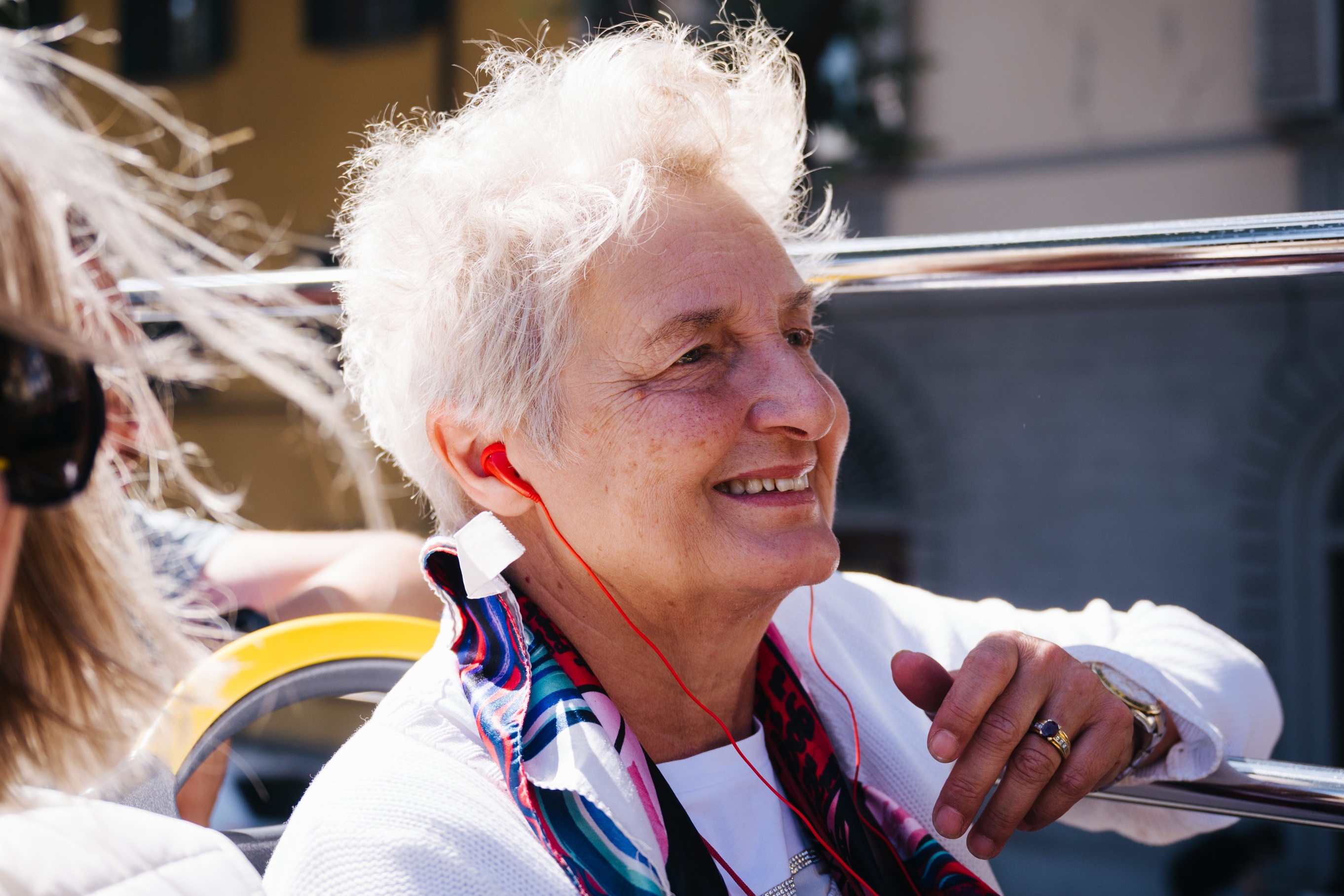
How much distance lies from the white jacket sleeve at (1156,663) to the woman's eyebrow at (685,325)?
2.27ft

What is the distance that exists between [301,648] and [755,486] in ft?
2.47

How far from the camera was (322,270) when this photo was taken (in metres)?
1.77

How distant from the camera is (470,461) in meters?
1.49

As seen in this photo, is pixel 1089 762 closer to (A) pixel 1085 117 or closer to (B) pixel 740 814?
(B) pixel 740 814

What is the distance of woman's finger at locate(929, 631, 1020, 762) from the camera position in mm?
1277

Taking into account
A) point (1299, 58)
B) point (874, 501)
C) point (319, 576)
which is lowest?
point (874, 501)

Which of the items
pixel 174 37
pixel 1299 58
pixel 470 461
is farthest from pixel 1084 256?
pixel 174 37

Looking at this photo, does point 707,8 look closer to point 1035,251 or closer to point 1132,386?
point 1132,386

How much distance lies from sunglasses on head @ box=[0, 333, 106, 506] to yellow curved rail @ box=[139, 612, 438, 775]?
26.2 inches

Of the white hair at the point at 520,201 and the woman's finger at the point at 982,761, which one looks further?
the white hair at the point at 520,201

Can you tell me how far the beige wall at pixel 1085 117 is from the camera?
9078 mm

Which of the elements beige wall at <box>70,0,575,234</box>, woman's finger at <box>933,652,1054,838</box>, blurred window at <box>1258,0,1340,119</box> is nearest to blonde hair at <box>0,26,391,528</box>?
woman's finger at <box>933,652,1054,838</box>

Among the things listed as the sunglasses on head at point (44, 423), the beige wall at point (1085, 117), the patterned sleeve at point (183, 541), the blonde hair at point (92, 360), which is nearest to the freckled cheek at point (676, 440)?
the blonde hair at point (92, 360)

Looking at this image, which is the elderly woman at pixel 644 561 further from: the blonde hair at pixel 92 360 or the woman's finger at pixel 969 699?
the blonde hair at pixel 92 360
